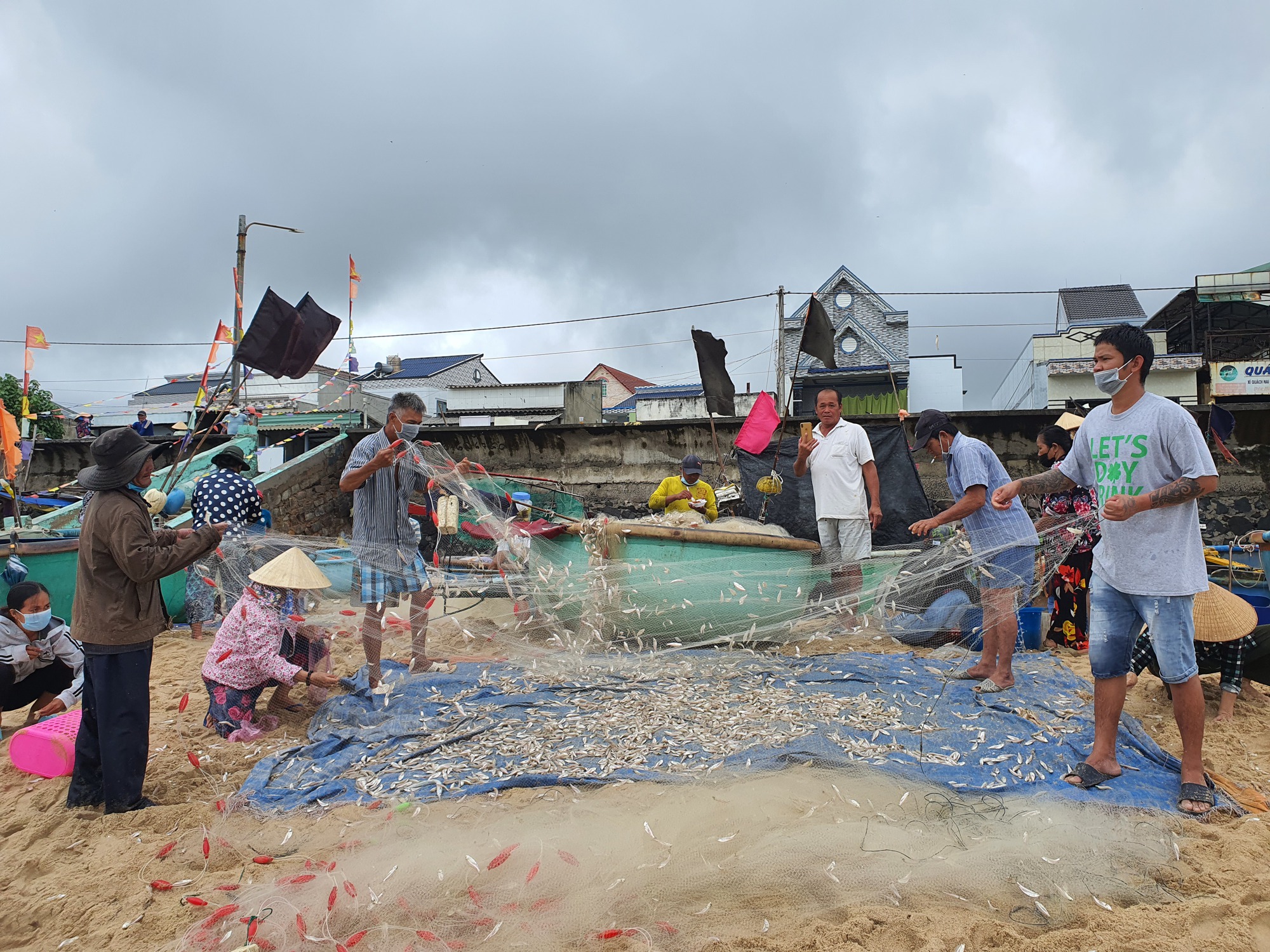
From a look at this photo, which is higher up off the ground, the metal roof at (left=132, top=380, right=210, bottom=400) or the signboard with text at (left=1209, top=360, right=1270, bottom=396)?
the metal roof at (left=132, top=380, right=210, bottom=400)

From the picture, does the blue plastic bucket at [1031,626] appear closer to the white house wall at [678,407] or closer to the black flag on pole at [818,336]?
the black flag on pole at [818,336]

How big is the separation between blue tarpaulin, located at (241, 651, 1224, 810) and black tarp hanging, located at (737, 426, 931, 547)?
9.89ft

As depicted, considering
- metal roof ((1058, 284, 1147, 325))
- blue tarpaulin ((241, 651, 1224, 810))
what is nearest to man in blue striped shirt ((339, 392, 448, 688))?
blue tarpaulin ((241, 651, 1224, 810))

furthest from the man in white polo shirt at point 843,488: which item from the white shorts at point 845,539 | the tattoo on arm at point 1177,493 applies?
the tattoo on arm at point 1177,493

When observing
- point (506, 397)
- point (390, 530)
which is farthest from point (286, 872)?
point (506, 397)

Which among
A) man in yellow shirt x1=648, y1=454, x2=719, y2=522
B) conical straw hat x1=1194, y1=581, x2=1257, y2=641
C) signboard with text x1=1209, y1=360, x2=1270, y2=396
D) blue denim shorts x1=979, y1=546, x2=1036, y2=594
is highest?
signboard with text x1=1209, y1=360, x2=1270, y2=396

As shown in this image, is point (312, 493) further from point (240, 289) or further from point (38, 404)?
point (38, 404)

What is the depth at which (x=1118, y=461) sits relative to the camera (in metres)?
2.91

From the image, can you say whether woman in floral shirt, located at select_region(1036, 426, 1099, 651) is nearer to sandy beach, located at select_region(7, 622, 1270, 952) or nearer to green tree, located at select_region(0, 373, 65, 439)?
sandy beach, located at select_region(7, 622, 1270, 952)

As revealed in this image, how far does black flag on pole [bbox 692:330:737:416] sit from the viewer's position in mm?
8570

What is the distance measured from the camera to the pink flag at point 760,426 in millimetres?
7301

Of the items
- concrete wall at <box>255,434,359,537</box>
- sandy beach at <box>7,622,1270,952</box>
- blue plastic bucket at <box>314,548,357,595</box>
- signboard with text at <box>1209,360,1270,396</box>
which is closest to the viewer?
sandy beach at <box>7,622,1270,952</box>

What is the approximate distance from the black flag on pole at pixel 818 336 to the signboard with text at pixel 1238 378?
19485 millimetres

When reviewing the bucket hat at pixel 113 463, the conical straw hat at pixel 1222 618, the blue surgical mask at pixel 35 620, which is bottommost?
the conical straw hat at pixel 1222 618
